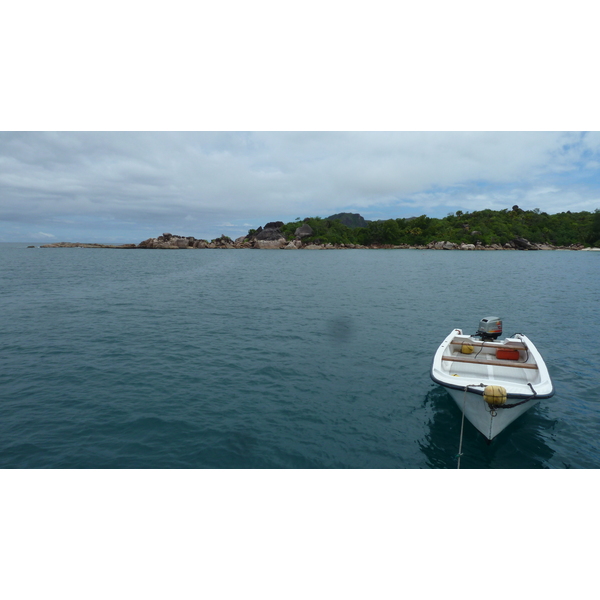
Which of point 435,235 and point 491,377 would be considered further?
point 435,235

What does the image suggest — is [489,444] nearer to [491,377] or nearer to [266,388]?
[491,377]

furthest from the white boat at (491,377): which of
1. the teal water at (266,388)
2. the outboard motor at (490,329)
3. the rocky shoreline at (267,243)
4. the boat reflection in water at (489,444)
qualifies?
the rocky shoreline at (267,243)

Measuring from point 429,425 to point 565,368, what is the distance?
9971 mm

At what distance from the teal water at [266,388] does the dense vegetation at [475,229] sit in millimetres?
156033

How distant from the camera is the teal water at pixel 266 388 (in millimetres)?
10414

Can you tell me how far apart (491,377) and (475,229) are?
18556cm

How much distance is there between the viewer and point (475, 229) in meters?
174

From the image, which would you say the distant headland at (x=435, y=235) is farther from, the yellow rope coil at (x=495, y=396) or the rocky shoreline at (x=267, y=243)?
the yellow rope coil at (x=495, y=396)

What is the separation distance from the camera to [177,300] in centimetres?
3488

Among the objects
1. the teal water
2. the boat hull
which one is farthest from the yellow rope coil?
the teal water

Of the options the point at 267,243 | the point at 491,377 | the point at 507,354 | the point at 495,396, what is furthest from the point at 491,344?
the point at 267,243

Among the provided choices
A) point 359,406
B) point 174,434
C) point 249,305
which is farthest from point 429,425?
point 249,305

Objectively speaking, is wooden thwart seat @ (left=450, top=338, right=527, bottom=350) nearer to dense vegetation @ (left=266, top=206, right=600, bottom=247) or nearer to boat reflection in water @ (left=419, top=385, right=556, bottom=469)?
boat reflection in water @ (left=419, top=385, right=556, bottom=469)

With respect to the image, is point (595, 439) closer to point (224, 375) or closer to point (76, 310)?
point (224, 375)
